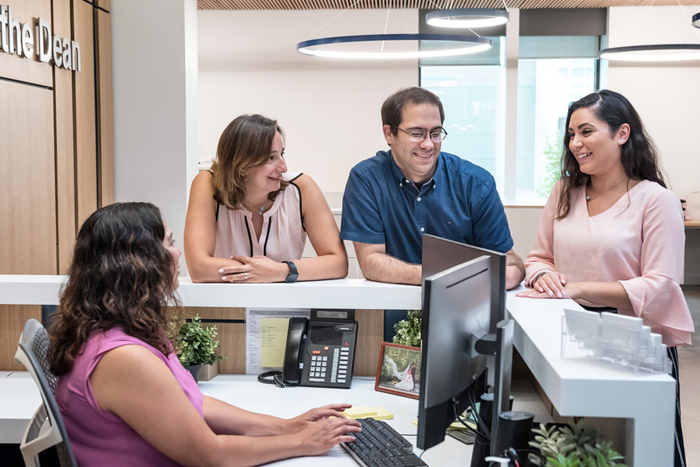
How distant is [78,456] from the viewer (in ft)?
5.14

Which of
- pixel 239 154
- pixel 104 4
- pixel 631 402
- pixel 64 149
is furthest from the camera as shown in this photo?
pixel 104 4

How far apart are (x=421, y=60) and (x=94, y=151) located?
5.05 meters

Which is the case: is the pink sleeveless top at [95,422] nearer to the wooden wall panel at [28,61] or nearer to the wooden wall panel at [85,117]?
the wooden wall panel at [28,61]

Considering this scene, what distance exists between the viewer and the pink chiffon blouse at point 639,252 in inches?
85.6

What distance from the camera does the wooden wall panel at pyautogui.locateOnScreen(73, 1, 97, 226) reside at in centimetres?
468

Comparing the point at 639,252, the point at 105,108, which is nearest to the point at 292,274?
the point at 639,252

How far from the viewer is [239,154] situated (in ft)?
8.85

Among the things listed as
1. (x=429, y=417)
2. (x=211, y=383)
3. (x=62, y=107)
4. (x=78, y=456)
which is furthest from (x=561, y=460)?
(x=62, y=107)

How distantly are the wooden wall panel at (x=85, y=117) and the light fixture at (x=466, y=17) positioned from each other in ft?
8.02

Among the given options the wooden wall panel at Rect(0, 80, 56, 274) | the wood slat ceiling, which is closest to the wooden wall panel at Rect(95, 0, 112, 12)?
the wooden wall panel at Rect(0, 80, 56, 274)

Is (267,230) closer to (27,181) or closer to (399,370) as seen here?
(399,370)

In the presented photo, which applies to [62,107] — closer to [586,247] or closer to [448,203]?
[448,203]

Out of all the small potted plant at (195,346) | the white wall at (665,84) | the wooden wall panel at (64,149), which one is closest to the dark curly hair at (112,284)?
the small potted plant at (195,346)

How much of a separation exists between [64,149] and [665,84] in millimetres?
7289
